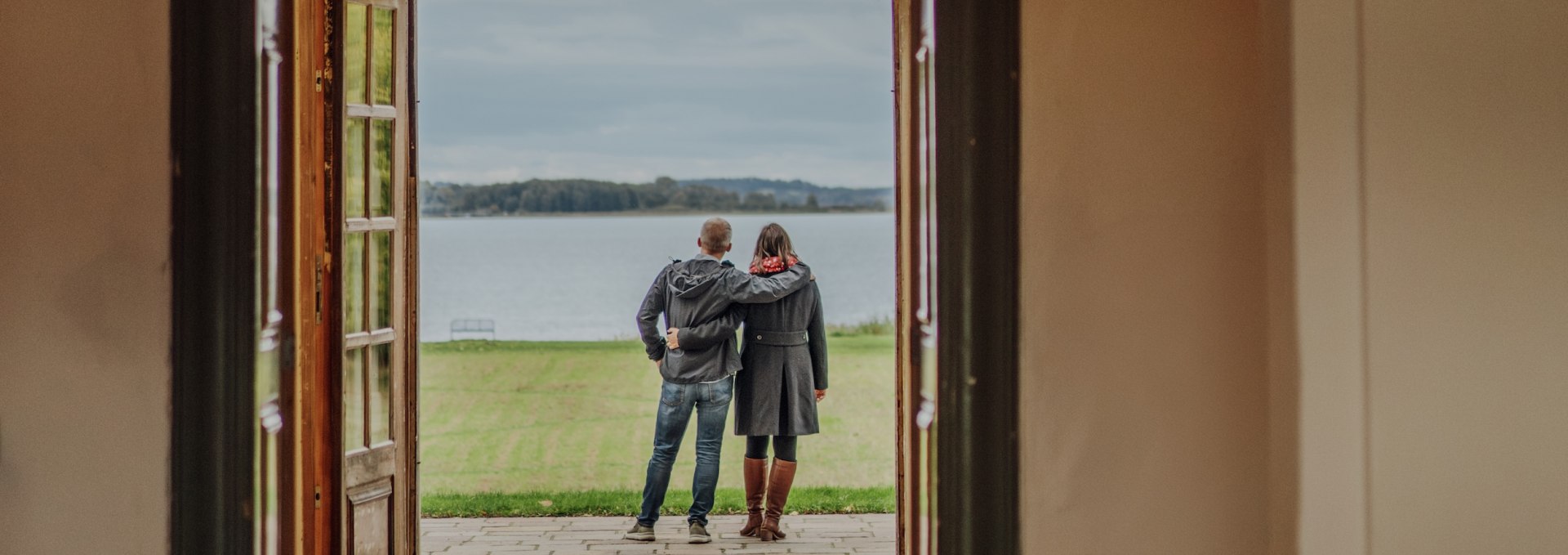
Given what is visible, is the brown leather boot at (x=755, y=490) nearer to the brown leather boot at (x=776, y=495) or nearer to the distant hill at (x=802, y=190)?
the brown leather boot at (x=776, y=495)

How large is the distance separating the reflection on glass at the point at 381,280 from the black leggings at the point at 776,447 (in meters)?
1.79

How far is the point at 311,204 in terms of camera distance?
3184 mm

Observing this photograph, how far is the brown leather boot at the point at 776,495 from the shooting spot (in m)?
4.96

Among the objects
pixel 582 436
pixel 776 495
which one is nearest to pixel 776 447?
pixel 776 495

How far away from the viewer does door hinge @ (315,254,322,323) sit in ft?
10.8

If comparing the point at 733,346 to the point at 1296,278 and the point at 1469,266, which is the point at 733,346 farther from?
the point at 1469,266

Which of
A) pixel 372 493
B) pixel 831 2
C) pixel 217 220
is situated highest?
pixel 831 2

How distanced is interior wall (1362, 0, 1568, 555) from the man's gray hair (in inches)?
110

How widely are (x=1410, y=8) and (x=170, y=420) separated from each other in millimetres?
3179

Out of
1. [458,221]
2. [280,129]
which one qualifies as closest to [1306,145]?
[280,129]

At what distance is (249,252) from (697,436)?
247cm

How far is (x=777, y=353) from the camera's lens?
4.82m

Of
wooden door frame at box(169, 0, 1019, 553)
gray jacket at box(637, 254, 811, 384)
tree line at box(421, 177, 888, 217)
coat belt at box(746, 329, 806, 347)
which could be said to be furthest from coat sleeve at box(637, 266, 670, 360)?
tree line at box(421, 177, 888, 217)

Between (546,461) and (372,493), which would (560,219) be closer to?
(546,461)
